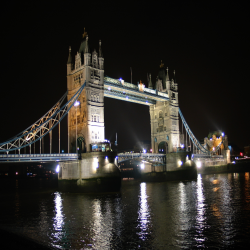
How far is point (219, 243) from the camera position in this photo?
42.4 ft

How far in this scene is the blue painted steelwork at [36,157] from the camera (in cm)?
2899

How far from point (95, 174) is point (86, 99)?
10188 millimetres

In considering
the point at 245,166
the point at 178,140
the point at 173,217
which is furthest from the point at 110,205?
the point at 245,166

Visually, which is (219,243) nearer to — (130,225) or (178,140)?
(130,225)

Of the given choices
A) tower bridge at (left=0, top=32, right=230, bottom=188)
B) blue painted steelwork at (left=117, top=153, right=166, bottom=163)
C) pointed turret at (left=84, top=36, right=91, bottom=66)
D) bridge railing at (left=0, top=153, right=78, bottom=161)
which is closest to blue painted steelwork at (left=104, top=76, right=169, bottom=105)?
tower bridge at (left=0, top=32, right=230, bottom=188)

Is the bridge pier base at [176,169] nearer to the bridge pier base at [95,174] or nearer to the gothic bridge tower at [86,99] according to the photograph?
the gothic bridge tower at [86,99]

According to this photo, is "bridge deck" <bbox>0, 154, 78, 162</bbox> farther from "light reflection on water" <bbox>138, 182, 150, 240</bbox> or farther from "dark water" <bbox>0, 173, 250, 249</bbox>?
"light reflection on water" <bbox>138, 182, 150, 240</bbox>

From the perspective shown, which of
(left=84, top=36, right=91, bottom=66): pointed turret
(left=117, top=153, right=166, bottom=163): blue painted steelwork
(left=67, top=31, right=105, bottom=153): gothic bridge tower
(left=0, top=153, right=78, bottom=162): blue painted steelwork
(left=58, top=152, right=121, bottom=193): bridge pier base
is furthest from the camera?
(left=117, top=153, right=166, bottom=163): blue painted steelwork

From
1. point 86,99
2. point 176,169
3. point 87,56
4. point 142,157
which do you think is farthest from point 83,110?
point 176,169

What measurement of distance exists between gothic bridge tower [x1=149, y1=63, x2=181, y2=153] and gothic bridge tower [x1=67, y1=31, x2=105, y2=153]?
782 inches

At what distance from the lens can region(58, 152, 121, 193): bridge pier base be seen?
3303cm

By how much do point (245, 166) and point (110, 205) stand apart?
3353 inches

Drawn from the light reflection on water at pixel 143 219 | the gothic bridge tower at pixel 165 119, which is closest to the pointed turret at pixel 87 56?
the light reflection on water at pixel 143 219

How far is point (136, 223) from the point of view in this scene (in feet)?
57.3
